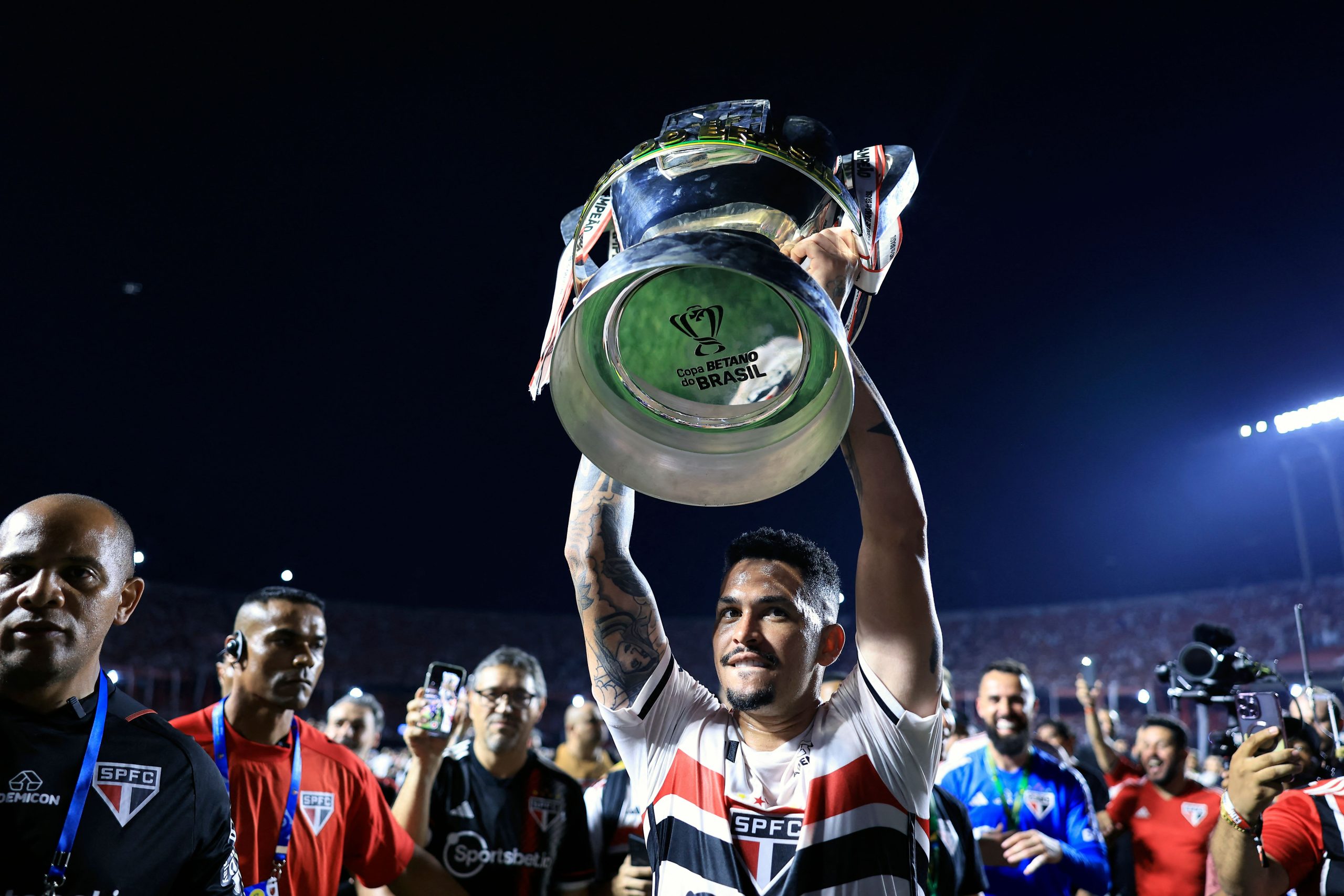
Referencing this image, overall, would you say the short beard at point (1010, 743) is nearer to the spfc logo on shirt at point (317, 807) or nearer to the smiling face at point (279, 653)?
the spfc logo on shirt at point (317, 807)

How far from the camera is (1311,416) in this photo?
16.6 metres

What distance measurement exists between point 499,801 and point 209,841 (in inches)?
79.7

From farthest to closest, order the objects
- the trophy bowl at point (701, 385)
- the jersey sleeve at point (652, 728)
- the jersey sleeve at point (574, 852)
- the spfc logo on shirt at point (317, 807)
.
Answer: the jersey sleeve at point (574, 852)
the spfc logo on shirt at point (317, 807)
the jersey sleeve at point (652, 728)
the trophy bowl at point (701, 385)

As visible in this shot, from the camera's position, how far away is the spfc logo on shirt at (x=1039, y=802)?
15.9 ft

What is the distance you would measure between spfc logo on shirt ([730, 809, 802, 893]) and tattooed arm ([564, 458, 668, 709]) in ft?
1.35

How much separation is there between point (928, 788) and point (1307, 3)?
13.1 metres

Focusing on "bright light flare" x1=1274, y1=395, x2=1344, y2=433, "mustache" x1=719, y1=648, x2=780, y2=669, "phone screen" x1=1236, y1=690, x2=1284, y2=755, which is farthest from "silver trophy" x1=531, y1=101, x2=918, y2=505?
"bright light flare" x1=1274, y1=395, x2=1344, y2=433

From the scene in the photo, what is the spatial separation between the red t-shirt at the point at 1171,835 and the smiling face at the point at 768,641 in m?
4.74

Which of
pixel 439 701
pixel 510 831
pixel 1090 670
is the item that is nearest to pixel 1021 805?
pixel 510 831

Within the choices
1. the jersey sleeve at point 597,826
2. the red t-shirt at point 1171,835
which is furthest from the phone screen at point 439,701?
the red t-shirt at point 1171,835

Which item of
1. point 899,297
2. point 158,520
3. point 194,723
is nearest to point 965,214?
point 899,297

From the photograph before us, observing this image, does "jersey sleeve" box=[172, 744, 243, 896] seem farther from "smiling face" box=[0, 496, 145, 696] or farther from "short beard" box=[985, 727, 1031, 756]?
"short beard" box=[985, 727, 1031, 756]

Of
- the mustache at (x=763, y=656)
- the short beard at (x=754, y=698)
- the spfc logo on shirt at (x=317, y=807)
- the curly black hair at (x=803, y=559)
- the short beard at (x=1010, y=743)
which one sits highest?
the curly black hair at (x=803, y=559)

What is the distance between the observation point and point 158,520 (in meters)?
21.6
